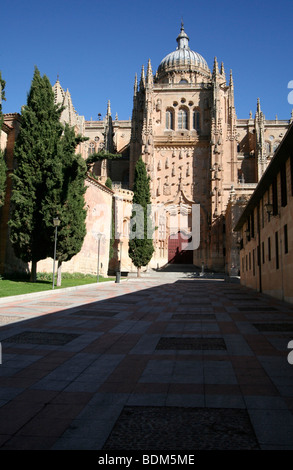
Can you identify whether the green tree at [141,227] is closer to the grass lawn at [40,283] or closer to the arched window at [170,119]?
the grass lawn at [40,283]

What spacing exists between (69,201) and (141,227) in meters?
16.9

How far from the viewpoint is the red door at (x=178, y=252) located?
47.7 meters

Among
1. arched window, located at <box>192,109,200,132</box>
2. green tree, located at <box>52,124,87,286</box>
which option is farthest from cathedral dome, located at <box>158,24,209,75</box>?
green tree, located at <box>52,124,87,286</box>

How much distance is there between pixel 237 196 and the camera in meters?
37.8

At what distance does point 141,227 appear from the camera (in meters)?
36.8

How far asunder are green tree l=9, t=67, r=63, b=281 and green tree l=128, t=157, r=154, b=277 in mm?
17226

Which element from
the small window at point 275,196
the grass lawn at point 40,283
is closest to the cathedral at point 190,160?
the grass lawn at point 40,283

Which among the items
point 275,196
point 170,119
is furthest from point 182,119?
point 275,196

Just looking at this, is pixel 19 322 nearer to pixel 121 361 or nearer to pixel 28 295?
pixel 121 361

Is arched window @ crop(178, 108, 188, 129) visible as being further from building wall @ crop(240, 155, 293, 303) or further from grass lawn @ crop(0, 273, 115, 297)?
building wall @ crop(240, 155, 293, 303)

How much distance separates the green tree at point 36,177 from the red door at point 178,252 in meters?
29.1

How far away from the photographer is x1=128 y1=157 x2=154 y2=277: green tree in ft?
120

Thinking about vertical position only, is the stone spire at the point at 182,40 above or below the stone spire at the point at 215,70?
above

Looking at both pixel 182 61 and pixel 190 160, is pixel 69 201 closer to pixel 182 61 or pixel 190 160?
pixel 190 160
